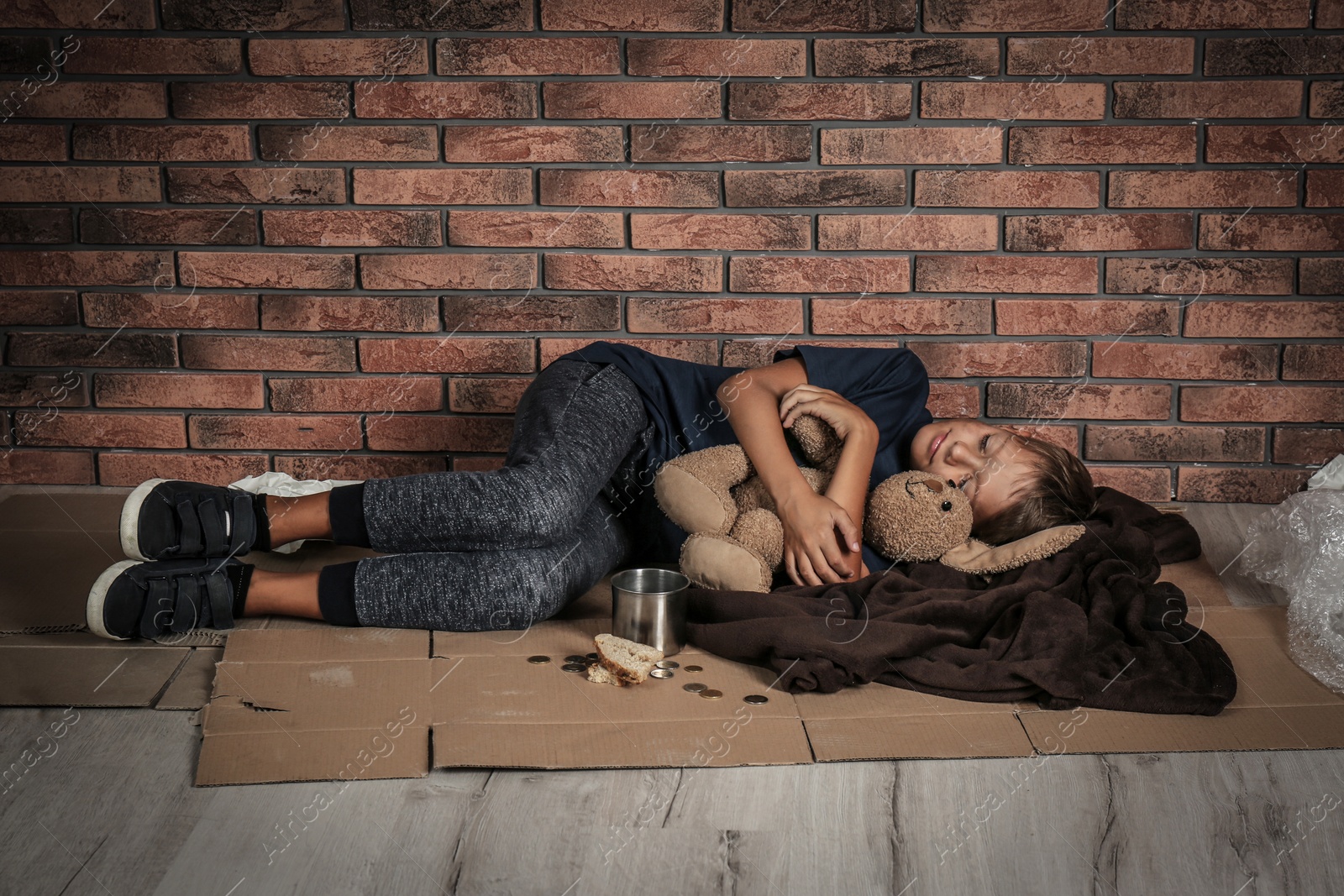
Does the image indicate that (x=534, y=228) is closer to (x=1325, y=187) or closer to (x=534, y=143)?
(x=534, y=143)

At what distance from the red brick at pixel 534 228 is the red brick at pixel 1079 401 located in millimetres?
807

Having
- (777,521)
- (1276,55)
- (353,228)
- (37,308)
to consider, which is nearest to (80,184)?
(37,308)

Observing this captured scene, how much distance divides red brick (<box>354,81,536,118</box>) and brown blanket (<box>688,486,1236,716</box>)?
3.33ft

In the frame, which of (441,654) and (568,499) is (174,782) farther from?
(568,499)

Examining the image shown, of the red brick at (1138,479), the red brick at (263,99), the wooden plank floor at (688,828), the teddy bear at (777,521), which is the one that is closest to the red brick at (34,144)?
the red brick at (263,99)

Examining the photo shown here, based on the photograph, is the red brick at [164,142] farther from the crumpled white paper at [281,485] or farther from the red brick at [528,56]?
the crumpled white paper at [281,485]

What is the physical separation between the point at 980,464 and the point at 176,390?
5.05 ft

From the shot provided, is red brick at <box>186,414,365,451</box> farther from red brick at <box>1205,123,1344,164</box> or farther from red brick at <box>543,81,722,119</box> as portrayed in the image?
red brick at <box>1205,123,1344,164</box>

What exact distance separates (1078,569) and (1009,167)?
33.1 inches

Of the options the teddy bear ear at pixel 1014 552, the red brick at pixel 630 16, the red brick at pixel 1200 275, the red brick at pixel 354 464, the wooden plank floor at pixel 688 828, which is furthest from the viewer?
the red brick at pixel 354 464

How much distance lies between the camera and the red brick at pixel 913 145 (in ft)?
6.44

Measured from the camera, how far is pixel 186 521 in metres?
1.44

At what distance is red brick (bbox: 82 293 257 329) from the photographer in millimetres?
2049

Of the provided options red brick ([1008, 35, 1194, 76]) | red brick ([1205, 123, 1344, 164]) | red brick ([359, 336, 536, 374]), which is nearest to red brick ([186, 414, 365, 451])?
red brick ([359, 336, 536, 374])
